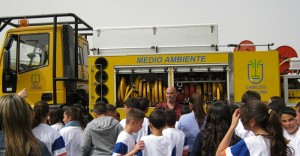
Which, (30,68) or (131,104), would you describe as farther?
(30,68)

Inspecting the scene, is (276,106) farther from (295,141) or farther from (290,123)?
(295,141)

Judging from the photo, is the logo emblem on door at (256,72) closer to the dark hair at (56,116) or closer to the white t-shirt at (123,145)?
the dark hair at (56,116)

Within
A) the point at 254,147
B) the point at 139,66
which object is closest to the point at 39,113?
the point at 254,147

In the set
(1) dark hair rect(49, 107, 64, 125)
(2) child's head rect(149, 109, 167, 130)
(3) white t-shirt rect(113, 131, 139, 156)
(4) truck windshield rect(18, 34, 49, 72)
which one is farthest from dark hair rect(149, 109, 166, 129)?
(4) truck windshield rect(18, 34, 49, 72)

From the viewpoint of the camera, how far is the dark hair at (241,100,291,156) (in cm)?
273

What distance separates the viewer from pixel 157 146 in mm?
3828

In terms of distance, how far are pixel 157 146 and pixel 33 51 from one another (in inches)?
179

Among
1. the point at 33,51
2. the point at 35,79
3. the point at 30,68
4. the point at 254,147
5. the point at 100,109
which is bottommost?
the point at 254,147

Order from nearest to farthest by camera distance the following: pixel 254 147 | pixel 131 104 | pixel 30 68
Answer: pixel 254 147, pixel 131 104, pixel 30 68

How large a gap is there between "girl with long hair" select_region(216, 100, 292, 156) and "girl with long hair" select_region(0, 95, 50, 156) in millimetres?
1413

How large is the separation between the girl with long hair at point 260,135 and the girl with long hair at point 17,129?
141 centimetres

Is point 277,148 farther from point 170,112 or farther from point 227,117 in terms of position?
point 170,112

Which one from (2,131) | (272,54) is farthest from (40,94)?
(2,131)

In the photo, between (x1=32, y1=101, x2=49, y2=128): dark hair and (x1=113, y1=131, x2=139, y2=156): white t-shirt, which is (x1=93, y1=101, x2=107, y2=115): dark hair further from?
(x1=113, y1=131, x2=139, y2=156): white t-shirt
